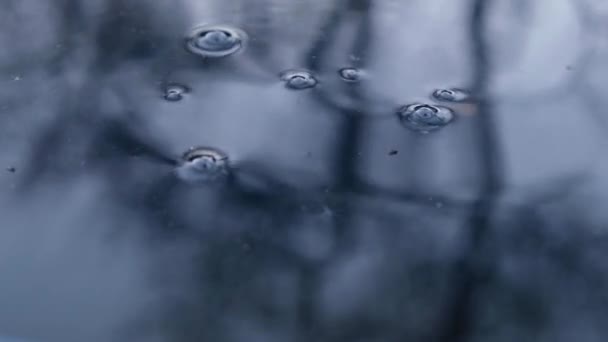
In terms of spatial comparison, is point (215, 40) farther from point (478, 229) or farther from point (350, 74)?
point (478, 229)

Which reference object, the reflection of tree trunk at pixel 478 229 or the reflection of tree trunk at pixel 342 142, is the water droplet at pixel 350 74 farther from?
the reflection of tree trunk at pixel 478 229

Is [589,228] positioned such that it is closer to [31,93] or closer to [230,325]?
[230,325]

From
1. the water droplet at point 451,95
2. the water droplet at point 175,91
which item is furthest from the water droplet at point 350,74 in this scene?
the water droplet at point 175,91

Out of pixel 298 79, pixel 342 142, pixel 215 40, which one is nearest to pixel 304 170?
pixel 342 142

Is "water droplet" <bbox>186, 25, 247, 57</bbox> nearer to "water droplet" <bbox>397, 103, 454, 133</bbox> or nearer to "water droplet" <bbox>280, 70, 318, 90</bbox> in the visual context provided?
"water droplet" <bbox>280, 70, 318, 90</bbox>

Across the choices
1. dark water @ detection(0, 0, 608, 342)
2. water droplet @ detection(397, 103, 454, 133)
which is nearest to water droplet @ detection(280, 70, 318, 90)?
dark water @ detection(0, 0, 608, 342)
